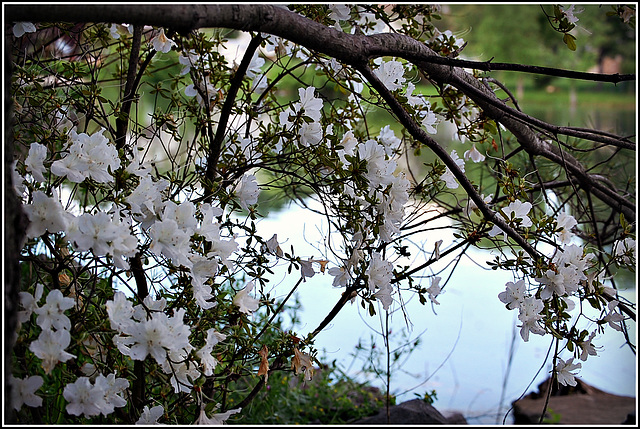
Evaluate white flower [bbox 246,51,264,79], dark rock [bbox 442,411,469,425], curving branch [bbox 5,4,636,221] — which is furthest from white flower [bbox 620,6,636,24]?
dark rock [bbox 442,411,469,425]

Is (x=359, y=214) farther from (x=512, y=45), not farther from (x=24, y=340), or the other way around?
(x=512, y=45)

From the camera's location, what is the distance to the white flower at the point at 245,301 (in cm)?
96

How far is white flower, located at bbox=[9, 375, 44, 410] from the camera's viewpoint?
2.62 feet

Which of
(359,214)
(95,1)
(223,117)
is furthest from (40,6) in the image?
(359,214)

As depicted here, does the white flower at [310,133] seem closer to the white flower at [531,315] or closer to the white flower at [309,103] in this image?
the white flower at [309,103]

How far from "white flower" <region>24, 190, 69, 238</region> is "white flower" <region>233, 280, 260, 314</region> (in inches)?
11.3

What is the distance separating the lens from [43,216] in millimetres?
785

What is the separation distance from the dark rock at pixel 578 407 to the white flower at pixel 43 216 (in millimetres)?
Result: 2024

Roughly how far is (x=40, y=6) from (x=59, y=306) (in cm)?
38

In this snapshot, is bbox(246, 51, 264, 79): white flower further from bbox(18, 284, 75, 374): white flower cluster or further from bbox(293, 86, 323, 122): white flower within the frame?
bbox(18, 284, 75, 374): white flower cluster

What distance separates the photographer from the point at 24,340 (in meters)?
0.83

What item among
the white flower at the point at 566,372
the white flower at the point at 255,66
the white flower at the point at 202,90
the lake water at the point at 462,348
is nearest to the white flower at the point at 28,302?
the white flower at the point at 202,90

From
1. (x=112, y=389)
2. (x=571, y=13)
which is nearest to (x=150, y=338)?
(x=112, y=389)

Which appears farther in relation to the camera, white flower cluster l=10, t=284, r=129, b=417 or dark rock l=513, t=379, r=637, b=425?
dark rock l=513, t=379, r=637, b=425
